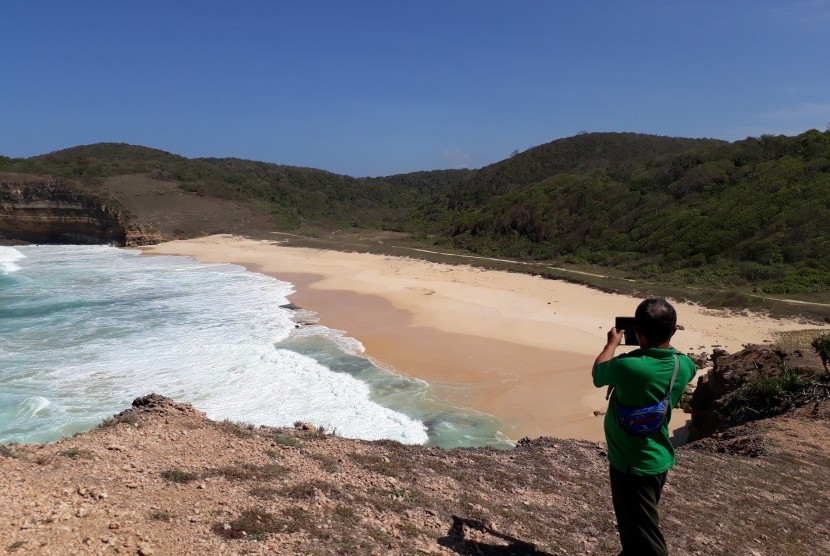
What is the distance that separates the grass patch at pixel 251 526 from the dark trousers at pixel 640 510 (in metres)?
2.32

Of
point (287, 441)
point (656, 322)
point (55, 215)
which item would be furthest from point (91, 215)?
point (656, 322)

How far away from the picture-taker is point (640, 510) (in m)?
3.19

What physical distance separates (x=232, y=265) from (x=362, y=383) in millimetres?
26963

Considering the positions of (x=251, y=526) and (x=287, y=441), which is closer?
(x=251, y=526)

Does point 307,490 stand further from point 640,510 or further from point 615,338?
point 615,338

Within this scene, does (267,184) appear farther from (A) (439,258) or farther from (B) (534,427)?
(B) (534,427)

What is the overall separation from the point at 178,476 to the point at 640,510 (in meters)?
3.54

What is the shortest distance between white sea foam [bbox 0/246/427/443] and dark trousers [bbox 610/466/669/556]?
21.1ft

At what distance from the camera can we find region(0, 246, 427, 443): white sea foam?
10289 mm

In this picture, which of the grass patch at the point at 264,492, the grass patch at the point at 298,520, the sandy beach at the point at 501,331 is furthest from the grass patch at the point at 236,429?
the sandy beach at the point at 501,331

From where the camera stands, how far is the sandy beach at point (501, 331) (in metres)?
11.5

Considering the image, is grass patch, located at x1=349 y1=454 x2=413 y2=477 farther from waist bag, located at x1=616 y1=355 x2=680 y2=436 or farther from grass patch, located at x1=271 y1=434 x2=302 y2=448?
waist bag, located at x1=616 y1=355 x2=680 y2=436

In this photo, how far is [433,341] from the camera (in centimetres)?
1641

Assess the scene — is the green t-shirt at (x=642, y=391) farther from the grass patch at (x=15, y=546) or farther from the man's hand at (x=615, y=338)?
the grass patch at (x=15, y=546)
